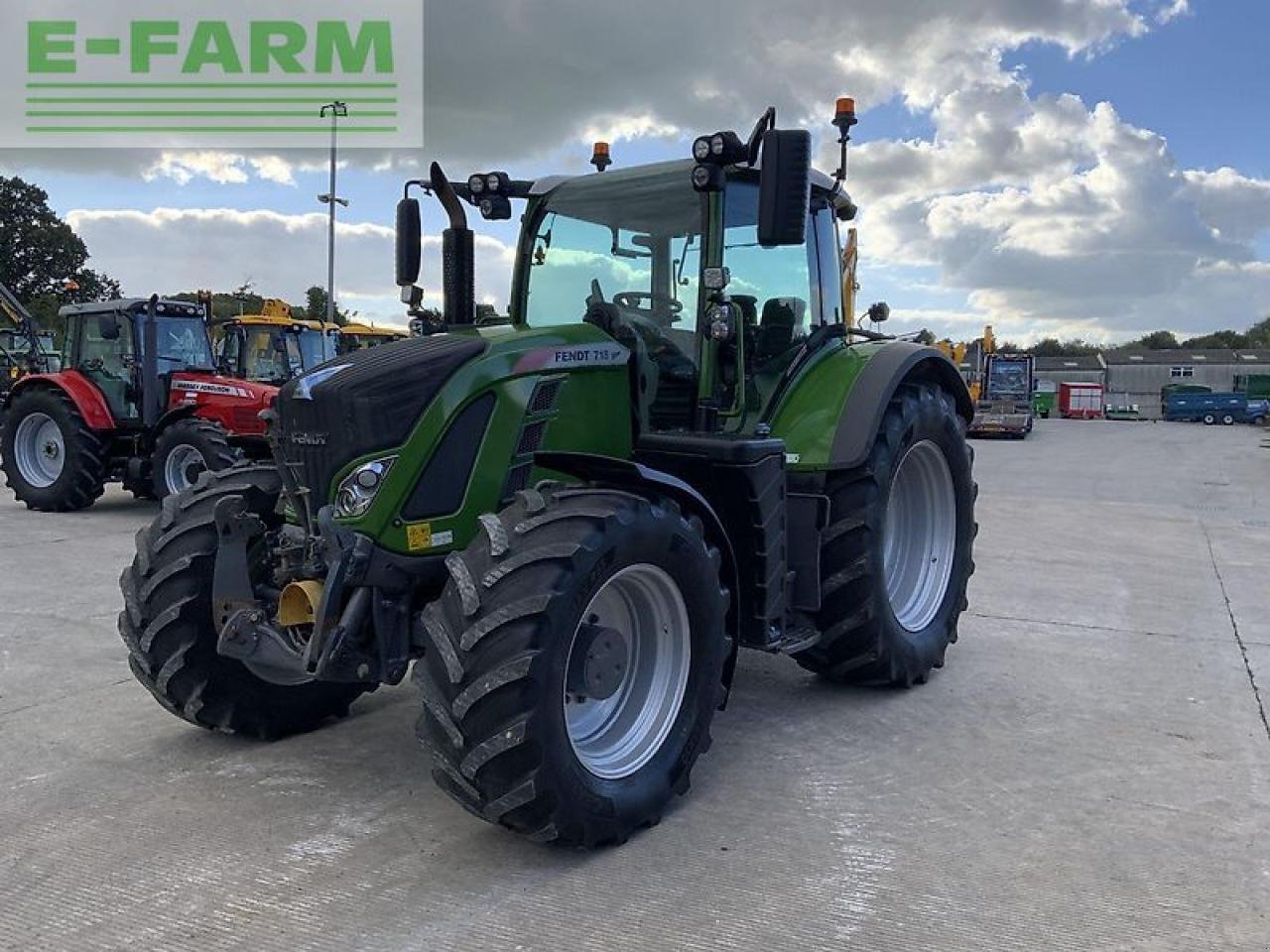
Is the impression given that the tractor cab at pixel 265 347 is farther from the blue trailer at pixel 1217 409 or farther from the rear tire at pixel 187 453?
the blue trailer at pixel 1217 409

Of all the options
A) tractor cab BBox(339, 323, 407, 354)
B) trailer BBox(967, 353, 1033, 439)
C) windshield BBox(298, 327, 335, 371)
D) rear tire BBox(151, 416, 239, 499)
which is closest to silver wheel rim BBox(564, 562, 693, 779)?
rear tire BBox(151, 416, 239, 499)

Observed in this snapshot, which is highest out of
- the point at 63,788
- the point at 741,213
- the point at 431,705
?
the point at 741,213

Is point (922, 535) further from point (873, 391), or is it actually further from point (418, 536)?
point (418, 536)

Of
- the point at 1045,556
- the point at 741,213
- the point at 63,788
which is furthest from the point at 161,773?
the point at 1045,556

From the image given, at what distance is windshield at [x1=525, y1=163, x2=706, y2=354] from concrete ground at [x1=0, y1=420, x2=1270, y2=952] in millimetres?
1888

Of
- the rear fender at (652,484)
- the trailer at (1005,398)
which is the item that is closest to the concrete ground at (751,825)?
the rear fender at (652,484)

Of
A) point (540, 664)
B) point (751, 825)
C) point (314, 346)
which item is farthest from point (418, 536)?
point (314, 346)

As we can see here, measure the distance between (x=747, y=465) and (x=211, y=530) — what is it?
2087 millimetres

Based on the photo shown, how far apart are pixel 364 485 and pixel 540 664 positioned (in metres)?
0.95

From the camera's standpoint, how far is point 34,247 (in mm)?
48344

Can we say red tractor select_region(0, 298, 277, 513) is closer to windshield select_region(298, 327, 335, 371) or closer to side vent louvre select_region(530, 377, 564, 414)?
windshield select_region(298, 327, 335, 371)

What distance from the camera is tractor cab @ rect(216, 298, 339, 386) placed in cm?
1423

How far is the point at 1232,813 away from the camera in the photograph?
3756mm

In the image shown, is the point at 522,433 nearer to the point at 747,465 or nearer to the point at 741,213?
the point at 747,465
